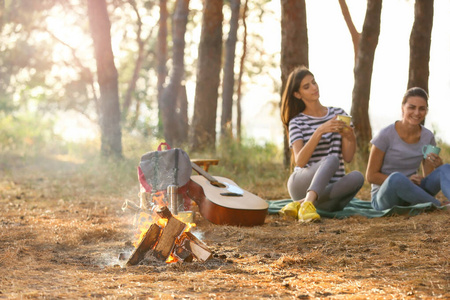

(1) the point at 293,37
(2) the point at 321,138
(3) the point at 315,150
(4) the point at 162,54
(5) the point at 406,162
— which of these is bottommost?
(5) the point at 406,162

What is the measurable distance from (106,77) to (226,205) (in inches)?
282

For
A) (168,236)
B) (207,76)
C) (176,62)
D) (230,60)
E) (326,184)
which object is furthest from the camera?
(230,60)

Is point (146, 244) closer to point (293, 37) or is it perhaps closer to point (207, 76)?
point (293, 37)

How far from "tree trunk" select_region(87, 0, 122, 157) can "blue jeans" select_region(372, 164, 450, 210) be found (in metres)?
7.07

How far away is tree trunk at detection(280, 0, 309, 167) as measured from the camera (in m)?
8.48

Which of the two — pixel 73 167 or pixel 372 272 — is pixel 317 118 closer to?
pixel 372 272

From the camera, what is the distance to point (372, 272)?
3.32 meters

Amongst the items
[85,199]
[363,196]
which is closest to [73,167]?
[85,199]

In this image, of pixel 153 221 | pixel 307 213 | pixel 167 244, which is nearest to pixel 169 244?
pixel 167 244

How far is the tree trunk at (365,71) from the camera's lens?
9703 millimetres

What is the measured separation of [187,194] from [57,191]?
3530mm

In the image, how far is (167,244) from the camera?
3.79m

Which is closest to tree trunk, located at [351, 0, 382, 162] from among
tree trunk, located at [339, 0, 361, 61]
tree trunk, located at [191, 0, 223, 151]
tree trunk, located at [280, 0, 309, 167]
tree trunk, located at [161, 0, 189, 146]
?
tree trunk, located at [280, 0, 309, 167]

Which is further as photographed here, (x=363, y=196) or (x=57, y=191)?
(x=57, y=191)
